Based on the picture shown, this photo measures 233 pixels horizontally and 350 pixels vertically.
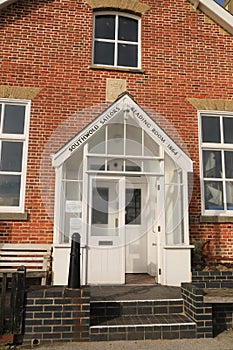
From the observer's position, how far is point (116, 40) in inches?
361

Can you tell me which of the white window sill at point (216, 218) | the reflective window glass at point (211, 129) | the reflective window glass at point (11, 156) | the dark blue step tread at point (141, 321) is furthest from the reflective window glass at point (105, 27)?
the dark blue step tread at point (141, 321)

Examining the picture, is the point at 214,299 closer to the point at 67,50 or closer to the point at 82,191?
the point at 82,191

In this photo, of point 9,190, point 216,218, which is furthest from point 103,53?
point 216,218

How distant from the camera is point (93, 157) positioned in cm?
742

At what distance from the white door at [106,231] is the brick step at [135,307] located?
164 cm

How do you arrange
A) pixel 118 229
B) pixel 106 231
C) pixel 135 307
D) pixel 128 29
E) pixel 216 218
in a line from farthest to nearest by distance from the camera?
pixel 128 29
pixel 216 218
pixel 118 229
pixel 106 231
pixel 135 307

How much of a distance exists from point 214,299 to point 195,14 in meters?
8.07

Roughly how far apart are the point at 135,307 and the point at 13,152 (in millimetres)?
4880

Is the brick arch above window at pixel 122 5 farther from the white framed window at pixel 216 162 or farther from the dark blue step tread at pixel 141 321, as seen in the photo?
the dark blue step tread at pixel 141 321

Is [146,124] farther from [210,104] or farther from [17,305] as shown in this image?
[17,305]

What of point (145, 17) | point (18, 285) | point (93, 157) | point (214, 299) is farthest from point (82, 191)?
point (145, 17)

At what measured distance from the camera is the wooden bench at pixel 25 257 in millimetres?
7273

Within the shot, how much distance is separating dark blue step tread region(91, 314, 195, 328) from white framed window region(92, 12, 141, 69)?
6.55m

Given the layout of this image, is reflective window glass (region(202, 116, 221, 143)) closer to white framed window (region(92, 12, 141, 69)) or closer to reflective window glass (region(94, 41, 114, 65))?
white framed window (region(92, 12, 141, 69))
